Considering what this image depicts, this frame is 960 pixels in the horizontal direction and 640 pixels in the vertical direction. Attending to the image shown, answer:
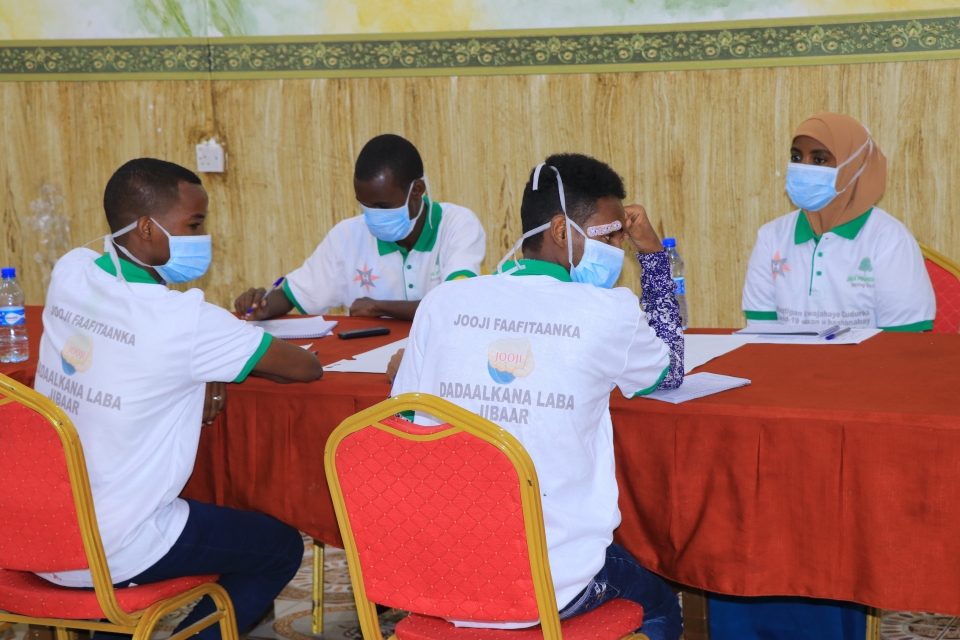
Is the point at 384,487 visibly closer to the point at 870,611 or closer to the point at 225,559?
the point at 225,559

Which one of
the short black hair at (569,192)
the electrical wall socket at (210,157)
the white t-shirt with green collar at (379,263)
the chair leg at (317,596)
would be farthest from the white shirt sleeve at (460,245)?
the electrical wall socket at (210,157)

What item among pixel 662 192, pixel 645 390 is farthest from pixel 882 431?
pixel 662 192

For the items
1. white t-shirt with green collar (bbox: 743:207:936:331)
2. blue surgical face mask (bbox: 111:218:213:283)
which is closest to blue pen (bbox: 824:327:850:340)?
white t-shirt with green collar (bbox: 743:207:936:331)

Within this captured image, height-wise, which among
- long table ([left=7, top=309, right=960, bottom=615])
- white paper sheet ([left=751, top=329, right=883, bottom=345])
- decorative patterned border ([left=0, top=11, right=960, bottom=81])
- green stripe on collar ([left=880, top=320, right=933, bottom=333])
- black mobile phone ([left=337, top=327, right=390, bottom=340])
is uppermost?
decorative patterned border ([left=0, top=11, right=960, bottom=81])

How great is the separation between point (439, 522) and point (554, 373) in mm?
289

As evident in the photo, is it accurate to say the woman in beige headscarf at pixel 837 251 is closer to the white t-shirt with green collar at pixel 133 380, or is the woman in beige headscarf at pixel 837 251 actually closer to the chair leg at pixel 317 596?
the chair leg at pixel 317 596

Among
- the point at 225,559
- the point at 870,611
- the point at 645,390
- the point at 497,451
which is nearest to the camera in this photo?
the point at 497,451

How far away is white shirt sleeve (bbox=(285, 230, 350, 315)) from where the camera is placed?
322 cm

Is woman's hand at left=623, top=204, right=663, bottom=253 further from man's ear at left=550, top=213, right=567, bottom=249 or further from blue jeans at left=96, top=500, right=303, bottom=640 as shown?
blue jeans at left=96, top=500, right=303, bottom=640

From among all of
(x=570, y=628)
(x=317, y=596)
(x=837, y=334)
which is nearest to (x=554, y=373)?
(x=570, y=628)

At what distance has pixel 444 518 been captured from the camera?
1384mm

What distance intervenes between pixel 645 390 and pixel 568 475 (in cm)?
27

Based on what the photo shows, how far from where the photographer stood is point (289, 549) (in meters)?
2.06

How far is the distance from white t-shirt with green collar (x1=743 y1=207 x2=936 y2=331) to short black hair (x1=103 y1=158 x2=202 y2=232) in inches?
71.1
